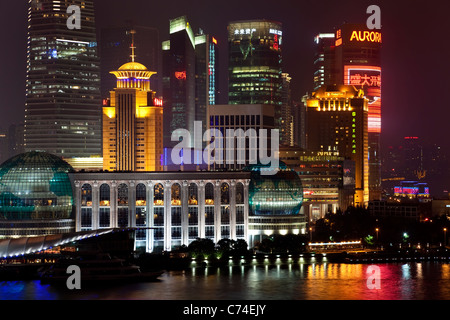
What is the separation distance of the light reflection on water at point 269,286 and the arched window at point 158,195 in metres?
21.7

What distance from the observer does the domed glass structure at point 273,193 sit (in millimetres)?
174875

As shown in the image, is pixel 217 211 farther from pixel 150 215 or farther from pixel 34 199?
pixel 34 199

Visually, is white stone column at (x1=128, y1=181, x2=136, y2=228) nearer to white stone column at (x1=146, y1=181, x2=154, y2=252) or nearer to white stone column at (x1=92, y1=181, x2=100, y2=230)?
white stone column at (x1=146, y1=181, x2=154, y2=252)

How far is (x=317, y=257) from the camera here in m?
159

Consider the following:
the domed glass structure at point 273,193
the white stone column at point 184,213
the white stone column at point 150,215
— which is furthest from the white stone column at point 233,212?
the white stone column at point 150,215

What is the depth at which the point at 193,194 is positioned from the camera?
16738 cm

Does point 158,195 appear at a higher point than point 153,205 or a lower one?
higher

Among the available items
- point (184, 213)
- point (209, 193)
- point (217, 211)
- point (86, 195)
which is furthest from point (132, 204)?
point (217, 211)

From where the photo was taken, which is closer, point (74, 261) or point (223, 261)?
point (74, 261)

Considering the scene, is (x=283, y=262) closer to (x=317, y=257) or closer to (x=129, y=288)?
(x=317, y=257)

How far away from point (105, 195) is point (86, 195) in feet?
11.2

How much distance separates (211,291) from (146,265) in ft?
73.6

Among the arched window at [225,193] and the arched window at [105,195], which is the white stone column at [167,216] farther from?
the arched window at [105,195]
